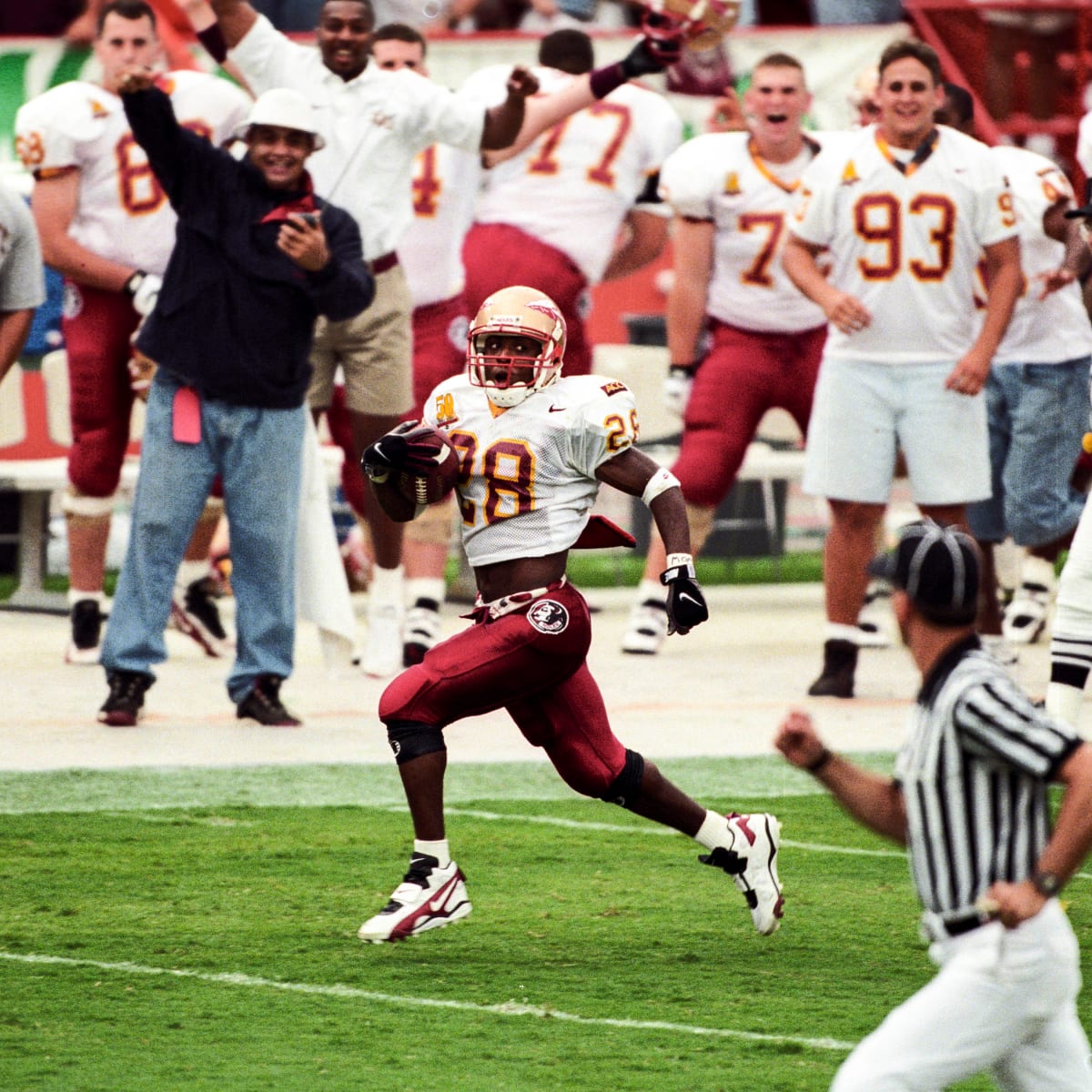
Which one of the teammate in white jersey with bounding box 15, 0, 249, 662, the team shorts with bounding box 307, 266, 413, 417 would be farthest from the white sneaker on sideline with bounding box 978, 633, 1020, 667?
the teammate in white jersey with bounding box 15, 0, 249, 662

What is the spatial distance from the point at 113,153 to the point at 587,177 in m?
2.25

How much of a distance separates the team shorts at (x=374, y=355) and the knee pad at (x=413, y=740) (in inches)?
155

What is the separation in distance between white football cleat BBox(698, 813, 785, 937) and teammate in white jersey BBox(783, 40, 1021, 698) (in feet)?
10.7

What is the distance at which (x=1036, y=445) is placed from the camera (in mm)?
9539

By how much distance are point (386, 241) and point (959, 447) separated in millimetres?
2332

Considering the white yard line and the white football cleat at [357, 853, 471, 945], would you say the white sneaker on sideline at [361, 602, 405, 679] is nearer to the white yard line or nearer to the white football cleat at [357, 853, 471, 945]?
the white football cleat at [357, 853, 471, 945]

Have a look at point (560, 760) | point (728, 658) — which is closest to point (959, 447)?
point (728, 658)

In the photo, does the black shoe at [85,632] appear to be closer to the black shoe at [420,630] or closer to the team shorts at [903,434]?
the black shoe at [420,630]

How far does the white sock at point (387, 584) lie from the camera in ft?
30.5

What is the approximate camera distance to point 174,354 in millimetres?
7793

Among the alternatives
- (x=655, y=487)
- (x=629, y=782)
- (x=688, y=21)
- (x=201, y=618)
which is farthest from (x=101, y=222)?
(x=629, y=782)

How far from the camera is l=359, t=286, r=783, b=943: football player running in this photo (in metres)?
5.39

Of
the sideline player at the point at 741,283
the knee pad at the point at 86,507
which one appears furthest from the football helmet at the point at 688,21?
the knee pad at the point at 86,507

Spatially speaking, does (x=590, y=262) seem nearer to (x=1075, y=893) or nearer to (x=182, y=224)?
(x=182, y=224)
